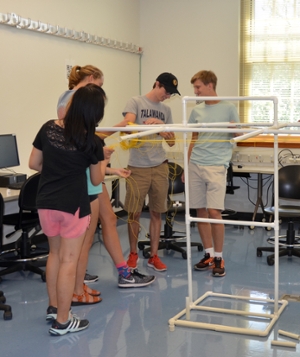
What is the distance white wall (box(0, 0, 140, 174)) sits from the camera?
4746mm

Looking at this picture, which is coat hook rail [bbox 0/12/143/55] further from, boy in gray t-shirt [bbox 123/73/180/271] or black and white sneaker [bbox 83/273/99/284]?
black and white sneaker [bbox 83/273/99/284]

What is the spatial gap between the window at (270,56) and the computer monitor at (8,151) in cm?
294

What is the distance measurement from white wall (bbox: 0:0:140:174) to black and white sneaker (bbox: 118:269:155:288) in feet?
5.59

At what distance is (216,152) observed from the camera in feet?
13.5

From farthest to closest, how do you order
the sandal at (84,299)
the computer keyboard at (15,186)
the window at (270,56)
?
1. the window at (270,56)
2. the computer keyboard at (15,186)
3. the sandal at (84,299)

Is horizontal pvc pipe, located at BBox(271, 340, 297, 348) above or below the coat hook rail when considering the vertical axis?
below

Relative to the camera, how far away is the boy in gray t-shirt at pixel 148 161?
405 cm

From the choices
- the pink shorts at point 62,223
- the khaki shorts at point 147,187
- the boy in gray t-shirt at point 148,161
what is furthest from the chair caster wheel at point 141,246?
the pink shorts at point 62,223

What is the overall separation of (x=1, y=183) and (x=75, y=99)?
6.56 ft

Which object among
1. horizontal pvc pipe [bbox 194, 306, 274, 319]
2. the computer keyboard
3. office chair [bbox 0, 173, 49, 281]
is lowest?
horizontal pvc pipe [bbox 194, 306, 274, 319]

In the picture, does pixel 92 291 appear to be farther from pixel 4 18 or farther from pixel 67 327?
pixel 4 18

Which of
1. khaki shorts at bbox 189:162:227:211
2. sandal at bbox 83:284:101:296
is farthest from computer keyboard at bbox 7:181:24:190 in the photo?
khaki shorts at bbox 189:162:227:211

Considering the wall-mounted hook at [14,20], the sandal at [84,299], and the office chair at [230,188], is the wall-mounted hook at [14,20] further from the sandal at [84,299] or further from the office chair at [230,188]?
the office chair at [230,188]

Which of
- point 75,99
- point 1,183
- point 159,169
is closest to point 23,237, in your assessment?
point 1,183
